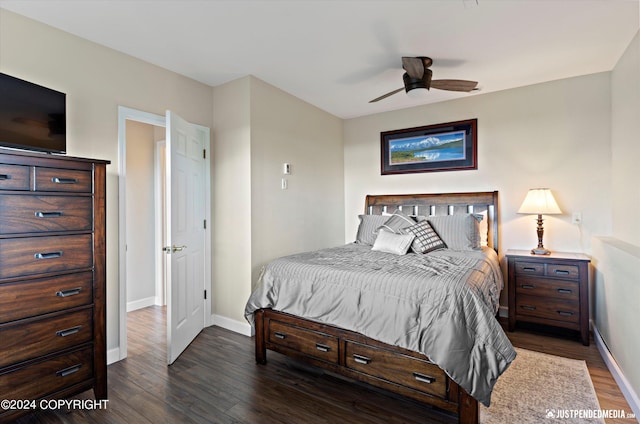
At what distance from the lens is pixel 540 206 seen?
3.32 m

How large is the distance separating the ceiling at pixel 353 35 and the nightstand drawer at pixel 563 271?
2.00m

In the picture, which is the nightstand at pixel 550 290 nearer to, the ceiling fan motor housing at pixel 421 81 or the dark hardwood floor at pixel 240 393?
the dark hardwood floor at pixel 240 393

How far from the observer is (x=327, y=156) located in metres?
4.55

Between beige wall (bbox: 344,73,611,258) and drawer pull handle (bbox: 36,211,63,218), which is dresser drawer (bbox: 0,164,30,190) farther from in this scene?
beige wall (bbox: 344,73,611,258)

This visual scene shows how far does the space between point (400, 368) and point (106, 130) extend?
294cm

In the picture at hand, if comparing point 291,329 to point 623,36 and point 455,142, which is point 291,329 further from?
point 623,36

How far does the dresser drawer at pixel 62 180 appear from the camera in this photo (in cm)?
182

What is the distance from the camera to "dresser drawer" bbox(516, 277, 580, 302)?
3012mm

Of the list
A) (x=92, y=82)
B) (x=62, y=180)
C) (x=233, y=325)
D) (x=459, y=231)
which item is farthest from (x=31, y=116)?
(x=459, y=231)

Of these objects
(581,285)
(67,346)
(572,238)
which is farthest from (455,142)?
(67,346)

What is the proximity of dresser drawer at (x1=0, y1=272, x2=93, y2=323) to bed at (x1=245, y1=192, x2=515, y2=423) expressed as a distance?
3.94ft

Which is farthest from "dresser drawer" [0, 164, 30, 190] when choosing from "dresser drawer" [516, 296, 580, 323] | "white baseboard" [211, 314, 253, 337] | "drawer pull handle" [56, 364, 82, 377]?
"dresser drawer" [516, 296, 580, 323]

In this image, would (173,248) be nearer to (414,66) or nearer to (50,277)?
(50,277)

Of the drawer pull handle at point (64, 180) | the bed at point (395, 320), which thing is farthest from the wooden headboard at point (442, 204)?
the drawer pull handle at point (64, 180)
